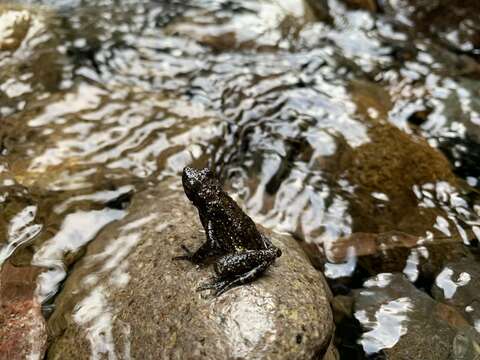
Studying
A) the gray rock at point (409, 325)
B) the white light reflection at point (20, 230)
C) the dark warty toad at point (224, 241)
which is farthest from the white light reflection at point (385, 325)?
the white light reflection at point (20, 230)

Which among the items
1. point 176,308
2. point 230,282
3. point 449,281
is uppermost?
point 230,282

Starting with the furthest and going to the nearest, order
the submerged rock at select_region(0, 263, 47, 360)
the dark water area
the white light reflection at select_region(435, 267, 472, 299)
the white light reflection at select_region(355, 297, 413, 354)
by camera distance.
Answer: the dark water area → the white light reflection at select_region(435, 267, 472, 299) → the white light reflection at select_region(355, 297, 413, 354) → the submerged rock at select_region(0, 263, 47, 360)

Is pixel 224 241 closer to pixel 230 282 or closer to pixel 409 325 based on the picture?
pixel 230 282

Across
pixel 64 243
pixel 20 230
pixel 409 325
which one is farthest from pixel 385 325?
pixel 20 230

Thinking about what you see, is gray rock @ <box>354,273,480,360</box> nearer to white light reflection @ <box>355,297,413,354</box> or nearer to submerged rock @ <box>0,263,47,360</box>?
white light reflection @ <box>355,297,413,354</box>

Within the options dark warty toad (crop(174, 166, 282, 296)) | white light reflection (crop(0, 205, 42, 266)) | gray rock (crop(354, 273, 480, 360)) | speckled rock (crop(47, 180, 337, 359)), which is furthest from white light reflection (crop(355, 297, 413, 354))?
white light reflection (crop(0, 205, 42, 266))

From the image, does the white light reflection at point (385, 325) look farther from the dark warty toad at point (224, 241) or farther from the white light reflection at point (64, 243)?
the white light reflection at point (64, 243)

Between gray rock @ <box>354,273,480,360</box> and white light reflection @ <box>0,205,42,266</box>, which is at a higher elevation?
white light reflection @ <box>0,205,42,266</box>
